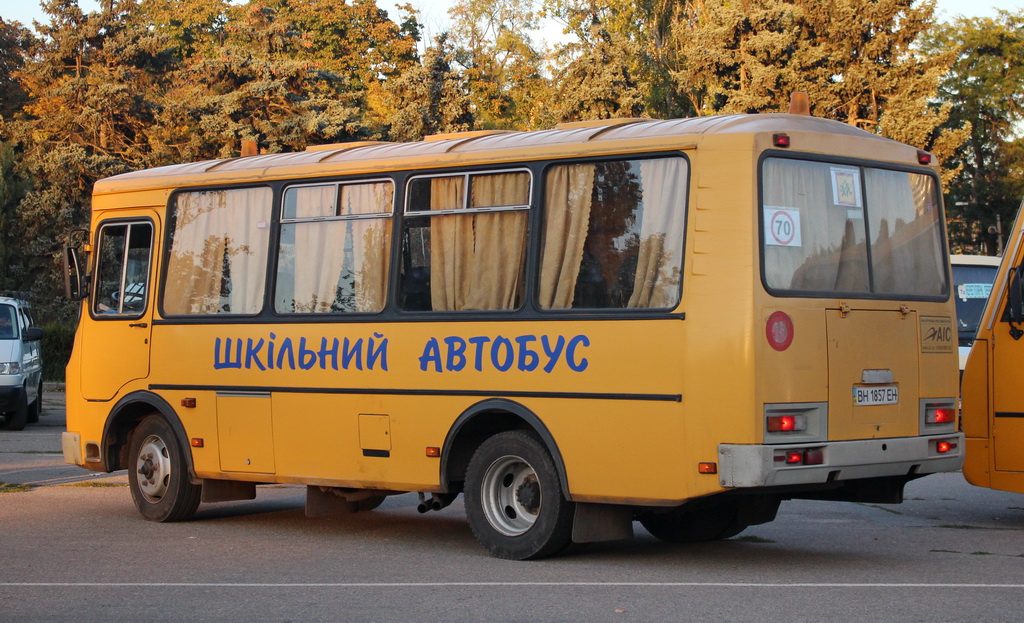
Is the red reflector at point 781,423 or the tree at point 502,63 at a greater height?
the tree at point 502,63

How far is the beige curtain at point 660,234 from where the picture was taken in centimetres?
859

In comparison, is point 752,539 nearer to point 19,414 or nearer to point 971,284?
point 971,284

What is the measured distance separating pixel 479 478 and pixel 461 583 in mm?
1256

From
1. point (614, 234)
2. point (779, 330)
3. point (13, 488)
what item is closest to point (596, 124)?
point (614, 234)

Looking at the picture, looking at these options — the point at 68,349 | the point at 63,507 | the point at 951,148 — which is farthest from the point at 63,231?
the point at 63,507

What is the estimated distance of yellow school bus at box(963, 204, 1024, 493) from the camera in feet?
36.1

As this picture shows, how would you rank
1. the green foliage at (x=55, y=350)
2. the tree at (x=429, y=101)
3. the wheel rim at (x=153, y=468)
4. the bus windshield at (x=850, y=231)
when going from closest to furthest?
the bus windshield at (x=850, y=231) → the wheel rim at (x=153, y=468) → the green foliage at (x=55, y=350) → the tree at (x=429, y=101)

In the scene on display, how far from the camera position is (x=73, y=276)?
1254cm

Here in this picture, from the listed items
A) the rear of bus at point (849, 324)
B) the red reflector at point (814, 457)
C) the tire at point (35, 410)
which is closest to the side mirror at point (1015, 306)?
the rear of bus at point (849, 324)

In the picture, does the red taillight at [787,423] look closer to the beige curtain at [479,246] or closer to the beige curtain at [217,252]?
the beige curtain at [479,246]

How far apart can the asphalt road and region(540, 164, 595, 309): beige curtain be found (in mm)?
1855

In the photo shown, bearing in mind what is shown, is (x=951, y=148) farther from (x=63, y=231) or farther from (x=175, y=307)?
(x=175, y=307)

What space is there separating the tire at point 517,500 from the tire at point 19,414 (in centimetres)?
1523

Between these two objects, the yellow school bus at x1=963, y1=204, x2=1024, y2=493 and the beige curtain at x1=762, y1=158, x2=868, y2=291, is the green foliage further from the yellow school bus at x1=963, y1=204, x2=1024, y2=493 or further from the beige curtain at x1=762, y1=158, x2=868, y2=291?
the beige curtain at x1=762, y1=158, x2=868, y2=291
